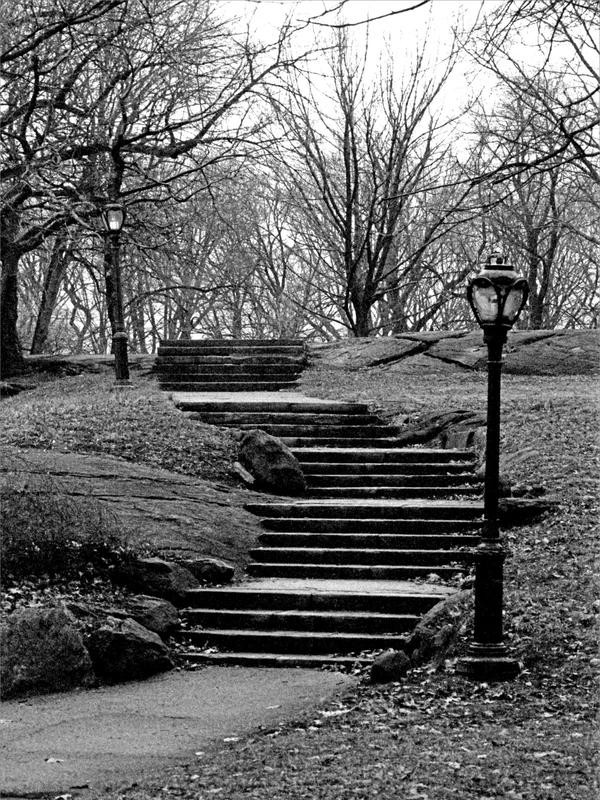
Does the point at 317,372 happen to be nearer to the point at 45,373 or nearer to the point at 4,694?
the point at 45,373

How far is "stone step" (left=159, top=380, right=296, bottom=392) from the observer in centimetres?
2092

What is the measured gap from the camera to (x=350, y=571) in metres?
11.5

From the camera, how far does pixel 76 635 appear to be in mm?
8914

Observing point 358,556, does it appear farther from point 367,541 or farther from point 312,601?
point 312,601

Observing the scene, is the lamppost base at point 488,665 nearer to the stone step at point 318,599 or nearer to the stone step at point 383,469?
the stone step at point 318,599

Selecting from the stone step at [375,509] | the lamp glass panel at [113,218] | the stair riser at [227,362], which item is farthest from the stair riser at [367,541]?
the stair riser at [227,362]

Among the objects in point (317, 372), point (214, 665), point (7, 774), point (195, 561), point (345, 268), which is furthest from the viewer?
point (345, 268)

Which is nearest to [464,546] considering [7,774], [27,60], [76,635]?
[76,635]

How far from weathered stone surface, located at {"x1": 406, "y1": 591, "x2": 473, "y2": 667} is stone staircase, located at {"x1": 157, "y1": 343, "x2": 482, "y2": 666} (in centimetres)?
54

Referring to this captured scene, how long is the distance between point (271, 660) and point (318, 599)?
109cm

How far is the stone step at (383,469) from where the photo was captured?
562 inches

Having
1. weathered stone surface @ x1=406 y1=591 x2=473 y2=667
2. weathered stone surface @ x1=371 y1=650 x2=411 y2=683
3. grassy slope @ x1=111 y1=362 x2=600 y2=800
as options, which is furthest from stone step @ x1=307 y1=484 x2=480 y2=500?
weathered stone surface @ x1=371 y1=650 x2=411 y2=683

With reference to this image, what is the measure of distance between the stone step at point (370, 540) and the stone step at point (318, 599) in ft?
3.86

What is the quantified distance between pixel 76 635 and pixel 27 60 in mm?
7497
